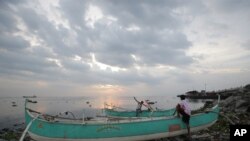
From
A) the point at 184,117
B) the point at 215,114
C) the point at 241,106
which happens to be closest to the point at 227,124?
the point at 215,114

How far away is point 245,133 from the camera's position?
29.8 feet

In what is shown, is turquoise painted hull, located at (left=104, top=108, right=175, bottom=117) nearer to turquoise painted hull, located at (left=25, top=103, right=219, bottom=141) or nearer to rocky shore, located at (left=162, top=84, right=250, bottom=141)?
rocky shore, located at (left=162, top=84, right=250, bottom=141)

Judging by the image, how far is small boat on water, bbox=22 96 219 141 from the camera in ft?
43.0

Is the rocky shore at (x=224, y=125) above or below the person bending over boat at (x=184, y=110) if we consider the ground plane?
below

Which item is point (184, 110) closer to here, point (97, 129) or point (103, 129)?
point (103, 129)

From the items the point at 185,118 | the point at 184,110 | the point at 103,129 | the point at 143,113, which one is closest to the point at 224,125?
the point at 185,118

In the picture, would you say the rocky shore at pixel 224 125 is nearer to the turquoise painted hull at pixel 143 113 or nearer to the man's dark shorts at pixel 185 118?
the man's dark shorts at pixel 185 118

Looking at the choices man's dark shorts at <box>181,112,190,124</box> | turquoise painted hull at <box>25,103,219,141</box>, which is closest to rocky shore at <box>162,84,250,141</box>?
man's dark shorts at <box>181,112,190,124</box>

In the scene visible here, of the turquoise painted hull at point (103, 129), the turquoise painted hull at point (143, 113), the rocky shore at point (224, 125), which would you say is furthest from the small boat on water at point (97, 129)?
the turquoise painted hull at point (143, 113)

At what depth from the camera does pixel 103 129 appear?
1343cm

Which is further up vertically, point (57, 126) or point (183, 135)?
point (57, 126)

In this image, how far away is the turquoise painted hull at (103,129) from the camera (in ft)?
43.0

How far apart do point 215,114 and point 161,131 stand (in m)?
5.88

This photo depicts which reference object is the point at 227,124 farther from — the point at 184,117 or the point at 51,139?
the point at 51,139
